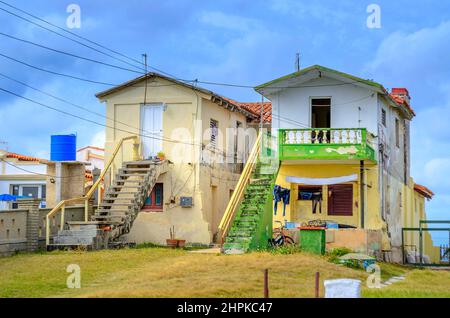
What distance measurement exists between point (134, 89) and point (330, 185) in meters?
9.18

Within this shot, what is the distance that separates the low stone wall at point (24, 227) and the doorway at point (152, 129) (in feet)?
16.6

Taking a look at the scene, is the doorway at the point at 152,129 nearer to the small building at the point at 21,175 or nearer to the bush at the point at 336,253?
the bush at the point at 336,253

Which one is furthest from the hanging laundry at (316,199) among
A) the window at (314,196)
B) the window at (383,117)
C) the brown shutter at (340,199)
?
the window at (383,117)

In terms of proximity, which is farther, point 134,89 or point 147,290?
point 134,89

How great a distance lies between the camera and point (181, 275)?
20.7 metres

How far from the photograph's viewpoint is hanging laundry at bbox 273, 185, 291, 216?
1248 inches

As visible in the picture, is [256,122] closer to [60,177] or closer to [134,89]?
[134,89]

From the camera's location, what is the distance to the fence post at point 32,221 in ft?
94.4

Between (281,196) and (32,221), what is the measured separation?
9663 mm

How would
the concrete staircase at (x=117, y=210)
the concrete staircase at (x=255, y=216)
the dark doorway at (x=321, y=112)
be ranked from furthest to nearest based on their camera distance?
the dark doorway at (x=321, y=112) → the concrete staircase at (x=117, y=210) → the concrete staircase at (x=255, y=216)

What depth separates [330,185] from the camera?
32438mm

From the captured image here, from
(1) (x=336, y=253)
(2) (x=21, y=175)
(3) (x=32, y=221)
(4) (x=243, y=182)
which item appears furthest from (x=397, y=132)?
(2) (x=21, y=175)

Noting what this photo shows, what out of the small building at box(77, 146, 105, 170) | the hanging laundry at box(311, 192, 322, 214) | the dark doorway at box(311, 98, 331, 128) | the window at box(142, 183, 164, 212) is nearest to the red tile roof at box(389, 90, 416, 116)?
the dark doorway at box(311, 98, 331, 128)
